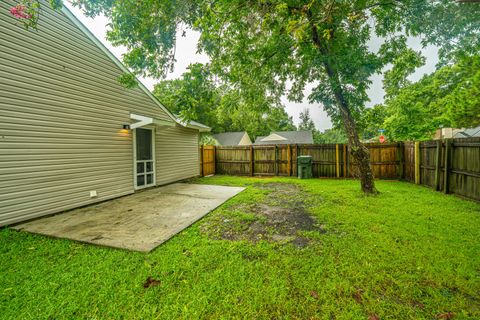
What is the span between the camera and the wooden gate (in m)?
10.8

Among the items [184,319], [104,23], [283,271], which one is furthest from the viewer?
[104,23]

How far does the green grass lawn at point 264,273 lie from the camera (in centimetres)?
172

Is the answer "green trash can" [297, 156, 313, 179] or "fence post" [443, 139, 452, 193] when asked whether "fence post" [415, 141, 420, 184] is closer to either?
"fence post" [443, 139, 452, 193]

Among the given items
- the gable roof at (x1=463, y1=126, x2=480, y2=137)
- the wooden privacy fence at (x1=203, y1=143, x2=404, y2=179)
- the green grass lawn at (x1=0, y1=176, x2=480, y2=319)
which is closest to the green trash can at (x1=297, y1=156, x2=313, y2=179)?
the wooden privacy fence at (x1=203, y1=143, x2=404, y2=179)

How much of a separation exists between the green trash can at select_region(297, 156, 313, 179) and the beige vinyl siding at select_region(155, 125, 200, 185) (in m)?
5.25

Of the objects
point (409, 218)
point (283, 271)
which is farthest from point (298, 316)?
point (409, 218)

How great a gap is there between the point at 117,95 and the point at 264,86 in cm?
480

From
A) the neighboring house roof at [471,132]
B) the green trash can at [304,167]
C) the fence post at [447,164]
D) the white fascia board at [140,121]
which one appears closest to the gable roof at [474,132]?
the neighboring house roof at [471,132]

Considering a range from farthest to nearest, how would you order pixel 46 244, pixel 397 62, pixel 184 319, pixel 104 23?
pixel 397 62 < pixel 104 23 < pixel 46 244 < pixel 184 319

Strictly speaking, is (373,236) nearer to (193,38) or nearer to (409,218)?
(409,218)

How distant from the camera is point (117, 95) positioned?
19.1 feet

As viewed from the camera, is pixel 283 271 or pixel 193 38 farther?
pixel 193 38

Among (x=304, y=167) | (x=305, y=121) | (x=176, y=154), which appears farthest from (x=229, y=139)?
(x=305, y=121)

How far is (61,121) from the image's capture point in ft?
14.7
